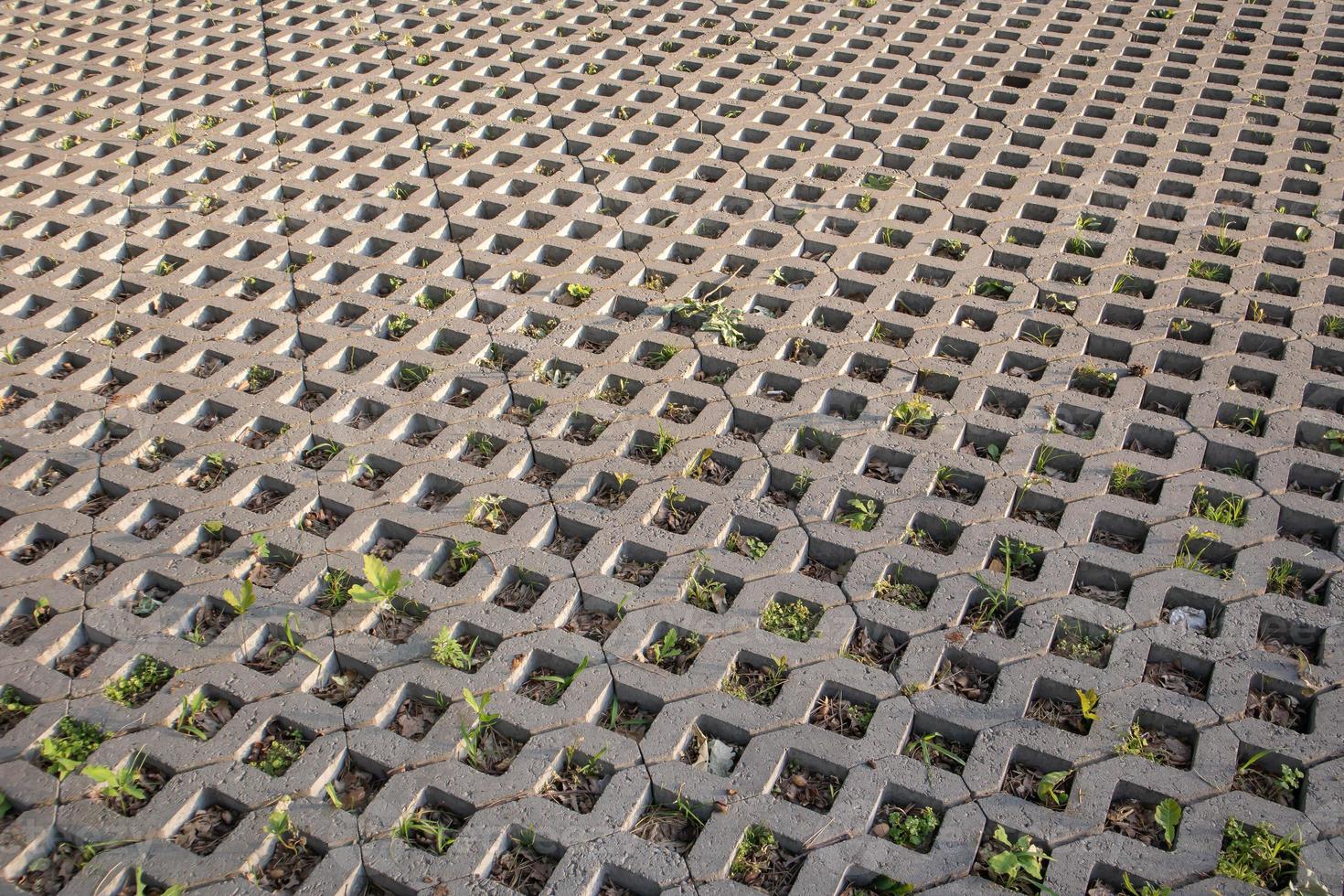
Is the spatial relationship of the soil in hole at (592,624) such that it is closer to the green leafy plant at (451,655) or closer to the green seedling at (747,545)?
the green leafy plant at (451,655)

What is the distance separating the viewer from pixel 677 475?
4.11 meters

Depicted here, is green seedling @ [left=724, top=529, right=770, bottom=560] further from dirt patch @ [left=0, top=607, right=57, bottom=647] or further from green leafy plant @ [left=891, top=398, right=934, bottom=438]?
dirt patch @ [left=0, top=607, right=57, bottom=647]

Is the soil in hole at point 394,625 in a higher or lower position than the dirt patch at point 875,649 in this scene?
higher

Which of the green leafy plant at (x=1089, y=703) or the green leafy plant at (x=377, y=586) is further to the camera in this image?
the green leafy plant at (x=377, y=586)

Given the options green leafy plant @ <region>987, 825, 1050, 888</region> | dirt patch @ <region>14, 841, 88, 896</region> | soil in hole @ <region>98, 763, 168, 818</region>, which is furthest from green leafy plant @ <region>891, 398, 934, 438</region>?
dirt patch @ <region>14, 841, 88, 896</region>

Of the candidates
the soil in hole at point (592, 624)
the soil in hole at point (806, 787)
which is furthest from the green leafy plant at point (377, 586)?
the soil in hole at point (806, 787)

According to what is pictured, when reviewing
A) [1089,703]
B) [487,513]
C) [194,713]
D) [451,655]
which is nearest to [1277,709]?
[1089,703]

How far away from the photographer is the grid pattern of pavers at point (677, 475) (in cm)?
307

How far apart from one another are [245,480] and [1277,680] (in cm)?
356

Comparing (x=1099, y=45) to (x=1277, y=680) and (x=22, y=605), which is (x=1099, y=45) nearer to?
(x=1277, y=680)

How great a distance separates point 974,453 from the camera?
4.20 metres

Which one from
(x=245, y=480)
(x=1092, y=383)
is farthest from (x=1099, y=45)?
(x=245, y=480)

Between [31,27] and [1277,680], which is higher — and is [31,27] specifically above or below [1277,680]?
above

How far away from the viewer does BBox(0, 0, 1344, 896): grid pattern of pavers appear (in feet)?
10.1
